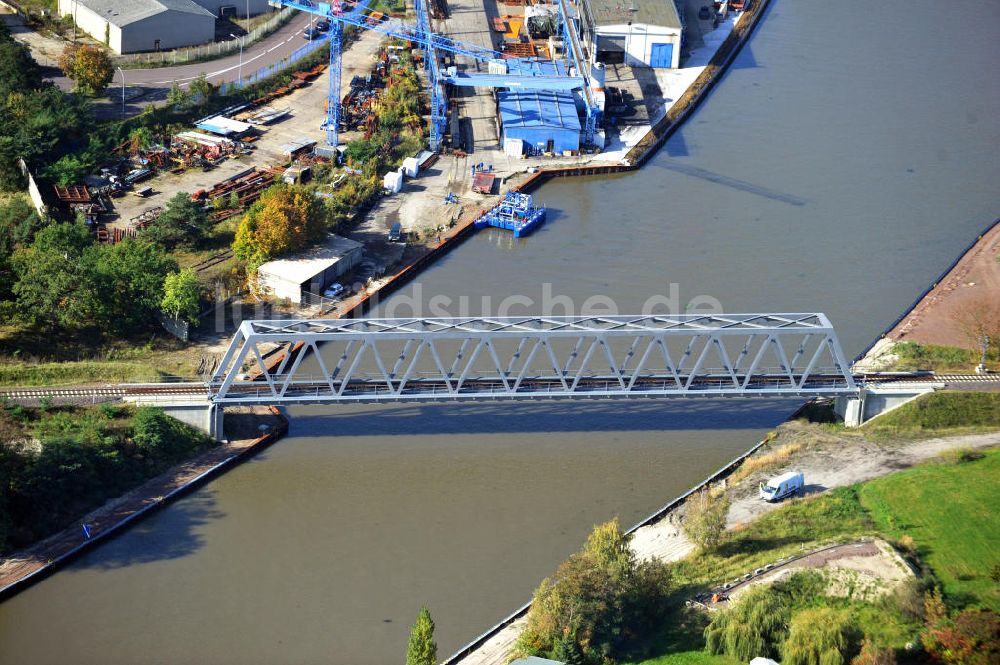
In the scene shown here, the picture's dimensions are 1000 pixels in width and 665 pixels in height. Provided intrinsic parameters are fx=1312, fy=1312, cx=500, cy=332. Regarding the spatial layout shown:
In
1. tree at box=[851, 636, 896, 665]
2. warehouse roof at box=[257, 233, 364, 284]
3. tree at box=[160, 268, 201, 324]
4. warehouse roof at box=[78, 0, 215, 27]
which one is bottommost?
tree at box=[851, 636, 896, 665]

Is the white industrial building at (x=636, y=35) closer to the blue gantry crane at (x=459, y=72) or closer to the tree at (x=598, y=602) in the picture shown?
the blue gantry crane at (x=459, y=72)

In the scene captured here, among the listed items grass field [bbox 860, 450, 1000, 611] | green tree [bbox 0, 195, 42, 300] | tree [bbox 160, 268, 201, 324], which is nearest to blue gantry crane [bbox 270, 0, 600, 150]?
green tree [bbox 0, 195, 42, 300]

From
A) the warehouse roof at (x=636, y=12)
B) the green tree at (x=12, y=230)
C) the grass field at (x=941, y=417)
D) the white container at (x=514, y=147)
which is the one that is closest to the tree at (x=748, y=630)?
the grass field at (x=941, y=417)

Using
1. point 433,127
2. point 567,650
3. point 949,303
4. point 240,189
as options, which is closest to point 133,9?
point 240,189

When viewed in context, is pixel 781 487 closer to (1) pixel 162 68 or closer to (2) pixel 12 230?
(2) pixel 12 230

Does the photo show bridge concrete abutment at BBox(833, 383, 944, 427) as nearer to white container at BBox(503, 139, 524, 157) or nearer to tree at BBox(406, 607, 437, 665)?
tree at BBox(406, 607, 437, 665)

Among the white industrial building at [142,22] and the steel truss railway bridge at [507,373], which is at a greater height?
the white industrial building at [142,22]
